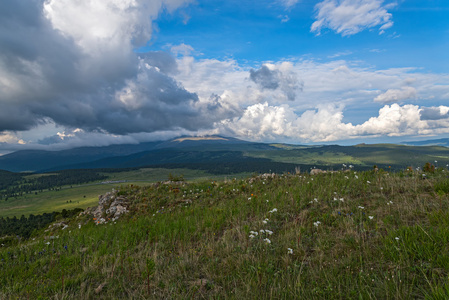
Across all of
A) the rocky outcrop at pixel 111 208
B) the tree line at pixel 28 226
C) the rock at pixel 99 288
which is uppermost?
the rock at pixel 99 288

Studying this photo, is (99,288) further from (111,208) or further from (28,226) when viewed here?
(28,226)

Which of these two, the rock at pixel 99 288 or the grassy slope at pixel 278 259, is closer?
the grassy slope at pixel 278 259

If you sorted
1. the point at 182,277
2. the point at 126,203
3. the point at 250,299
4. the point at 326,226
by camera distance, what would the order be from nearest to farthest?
the point at 250,299, the point at 182,277, the point at 326,226, the point at 126,203

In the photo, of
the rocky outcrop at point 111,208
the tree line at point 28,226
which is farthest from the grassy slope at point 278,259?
the tree line at point 28,226

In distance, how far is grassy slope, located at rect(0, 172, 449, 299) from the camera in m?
4.01

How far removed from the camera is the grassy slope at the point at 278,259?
158 inches

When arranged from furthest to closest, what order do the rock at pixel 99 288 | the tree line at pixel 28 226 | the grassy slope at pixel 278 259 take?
the tree line at pixel 28 226 < the rock at pixel 99 288 < the grassy slope at pixel 278 259

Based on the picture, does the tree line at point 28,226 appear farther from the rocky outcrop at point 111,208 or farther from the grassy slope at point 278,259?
the grassy slope at point 278,259

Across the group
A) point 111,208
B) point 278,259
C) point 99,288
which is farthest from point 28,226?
point 278,259

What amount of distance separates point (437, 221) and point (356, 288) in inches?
142

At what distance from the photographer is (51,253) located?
754cm

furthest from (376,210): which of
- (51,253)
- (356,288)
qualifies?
(51,253)

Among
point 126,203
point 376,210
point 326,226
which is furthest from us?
point 126,203

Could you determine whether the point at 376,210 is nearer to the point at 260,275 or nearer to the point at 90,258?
the point at 260,275
